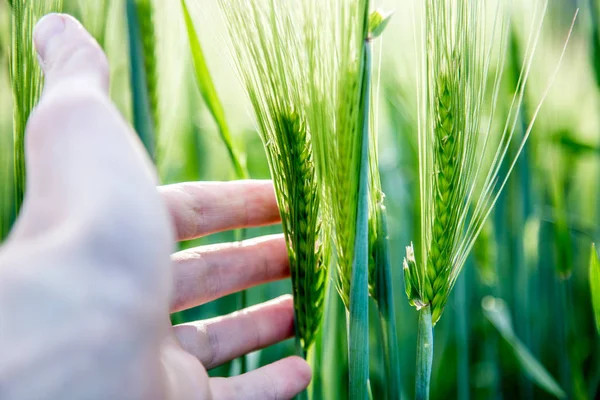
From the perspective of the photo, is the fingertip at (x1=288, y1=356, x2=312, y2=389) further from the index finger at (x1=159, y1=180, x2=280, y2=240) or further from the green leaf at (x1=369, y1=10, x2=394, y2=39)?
the green leaf at (x1=369, y1=10, x2=394, y2=39)

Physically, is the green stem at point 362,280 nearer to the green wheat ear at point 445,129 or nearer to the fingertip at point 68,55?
the green wheat ear at point 445,129

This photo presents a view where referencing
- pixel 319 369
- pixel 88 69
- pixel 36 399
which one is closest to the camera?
pixel 36 399

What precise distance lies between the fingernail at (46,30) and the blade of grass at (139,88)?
0.12 metres

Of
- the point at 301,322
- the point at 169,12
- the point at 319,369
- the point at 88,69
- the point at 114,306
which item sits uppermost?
the point at 169,12

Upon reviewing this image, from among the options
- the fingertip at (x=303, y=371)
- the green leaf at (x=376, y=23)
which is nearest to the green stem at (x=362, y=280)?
the green leaf at (x=376, y=23)

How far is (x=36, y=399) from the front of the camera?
1.02ft

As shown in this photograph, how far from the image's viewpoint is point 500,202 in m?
0.81

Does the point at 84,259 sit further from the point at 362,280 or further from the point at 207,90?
the point at 207,90

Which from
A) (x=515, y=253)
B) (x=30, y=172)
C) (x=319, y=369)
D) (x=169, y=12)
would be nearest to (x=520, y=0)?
(x=515, y=253)

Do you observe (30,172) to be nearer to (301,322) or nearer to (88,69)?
(88,69)

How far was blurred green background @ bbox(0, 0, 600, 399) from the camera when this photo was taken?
0.75 meters

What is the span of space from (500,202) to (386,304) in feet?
1.11

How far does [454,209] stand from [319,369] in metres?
0.34

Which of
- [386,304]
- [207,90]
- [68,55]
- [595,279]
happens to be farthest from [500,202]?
[68,55]
